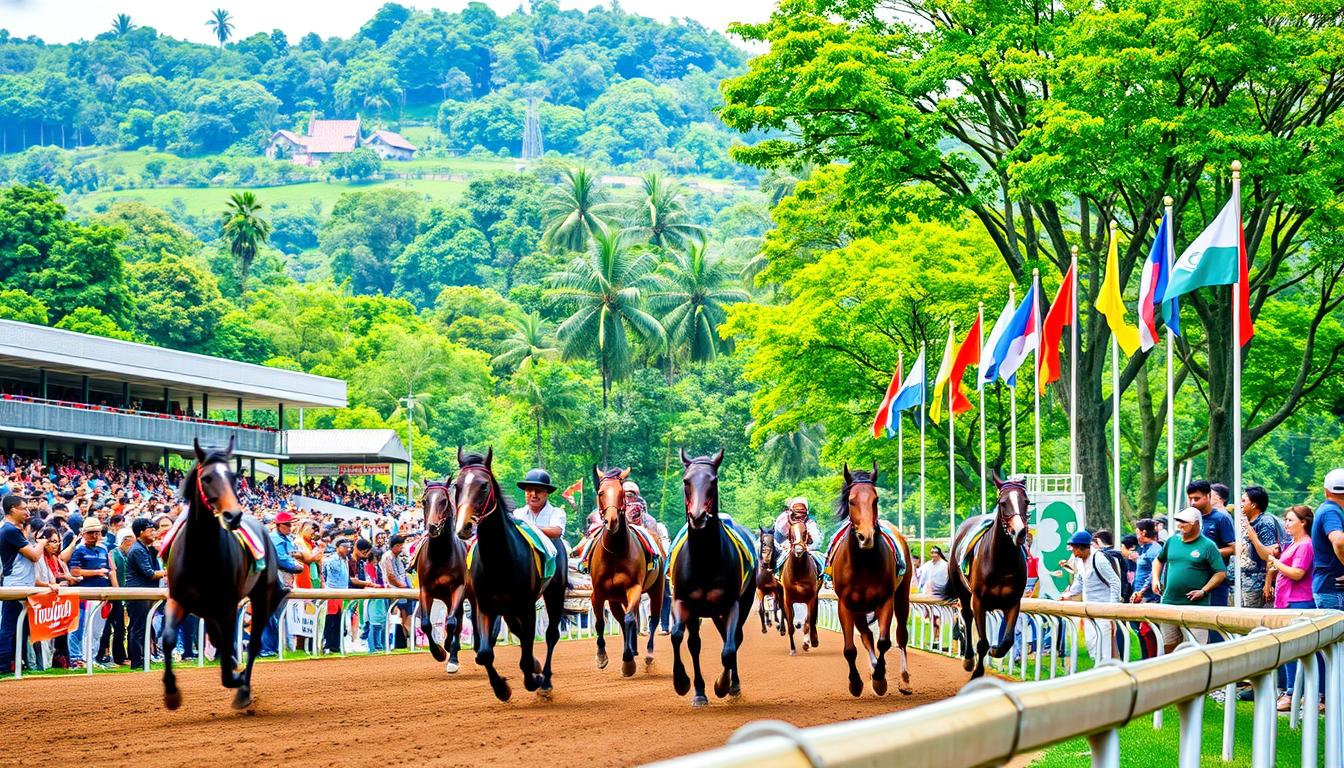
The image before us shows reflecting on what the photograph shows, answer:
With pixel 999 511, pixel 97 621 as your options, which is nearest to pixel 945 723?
pixel 999 511

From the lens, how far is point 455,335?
120m

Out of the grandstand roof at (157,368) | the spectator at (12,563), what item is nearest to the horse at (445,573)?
the spectator at (12,563)

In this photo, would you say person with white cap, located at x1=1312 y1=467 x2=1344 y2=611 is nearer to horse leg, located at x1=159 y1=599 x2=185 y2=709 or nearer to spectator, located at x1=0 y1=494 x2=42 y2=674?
horse leg, located at x1=159 y1=599 x2=185 y2=709

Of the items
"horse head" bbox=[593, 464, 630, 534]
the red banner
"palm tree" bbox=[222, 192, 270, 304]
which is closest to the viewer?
"horse head" bbox=[593, 464, 630, 534]

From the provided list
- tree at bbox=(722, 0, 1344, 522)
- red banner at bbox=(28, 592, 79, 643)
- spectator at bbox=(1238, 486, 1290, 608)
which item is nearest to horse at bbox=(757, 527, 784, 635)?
tree at bbox=(722, 0, 1344, 522)

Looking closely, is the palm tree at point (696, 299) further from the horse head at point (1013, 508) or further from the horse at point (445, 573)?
the horse head at point (1013, 508)

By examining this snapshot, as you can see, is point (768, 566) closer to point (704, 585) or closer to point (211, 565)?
point (704, 585)

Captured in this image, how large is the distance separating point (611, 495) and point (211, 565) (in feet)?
13.1

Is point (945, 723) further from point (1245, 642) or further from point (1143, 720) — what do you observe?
point (1143, 720)

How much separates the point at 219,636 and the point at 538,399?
6657cm

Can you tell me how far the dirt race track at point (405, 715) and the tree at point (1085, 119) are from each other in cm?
1094

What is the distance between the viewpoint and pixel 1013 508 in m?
15.4

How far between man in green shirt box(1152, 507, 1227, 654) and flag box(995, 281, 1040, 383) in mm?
12139

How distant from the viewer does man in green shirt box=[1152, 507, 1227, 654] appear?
13.6 m
